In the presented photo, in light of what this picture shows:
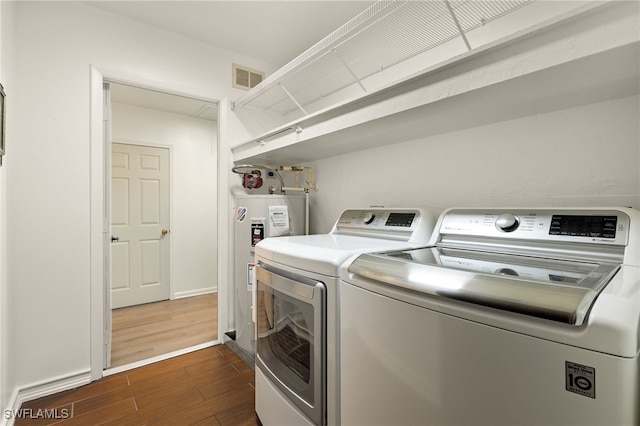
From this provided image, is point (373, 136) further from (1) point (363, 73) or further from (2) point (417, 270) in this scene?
(2) point (417, 270)

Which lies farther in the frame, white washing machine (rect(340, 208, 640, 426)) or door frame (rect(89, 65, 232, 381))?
door frame (rect(89, 65, 232, 381))

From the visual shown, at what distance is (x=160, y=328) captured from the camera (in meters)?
2.94

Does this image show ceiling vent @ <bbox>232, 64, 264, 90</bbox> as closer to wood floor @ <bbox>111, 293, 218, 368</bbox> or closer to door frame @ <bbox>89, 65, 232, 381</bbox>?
door frame @ <bbox>89, 65, 232, 381</bbox>

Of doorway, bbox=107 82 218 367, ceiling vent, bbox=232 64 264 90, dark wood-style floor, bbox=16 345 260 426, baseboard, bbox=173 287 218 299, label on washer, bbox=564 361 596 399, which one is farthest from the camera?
baseboard, bbox=173 287 218 299

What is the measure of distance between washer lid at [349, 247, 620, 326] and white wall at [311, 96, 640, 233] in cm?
42

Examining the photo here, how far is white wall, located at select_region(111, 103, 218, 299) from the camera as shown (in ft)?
12.7

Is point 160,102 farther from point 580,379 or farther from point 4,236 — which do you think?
point 580,379

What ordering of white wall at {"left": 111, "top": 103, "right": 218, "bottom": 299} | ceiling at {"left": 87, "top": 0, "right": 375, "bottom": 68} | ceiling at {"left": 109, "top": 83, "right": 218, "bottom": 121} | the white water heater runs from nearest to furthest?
ceiling at {"left": 87, "top": 0, "right": 375, "bottom": 68} → the white water heater → ceiling at {"left": 109, "top": 83, "right": 218, "bottom": 121} → white wall at {"left": 111, "top": 103, "right": 218, "bottom": 299}

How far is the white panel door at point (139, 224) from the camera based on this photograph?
364cm

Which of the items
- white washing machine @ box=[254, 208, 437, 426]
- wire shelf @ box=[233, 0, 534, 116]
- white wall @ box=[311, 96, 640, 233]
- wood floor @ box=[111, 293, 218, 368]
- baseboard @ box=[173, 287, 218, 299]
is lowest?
wood floor @ box=[111, 293, 218, 368]

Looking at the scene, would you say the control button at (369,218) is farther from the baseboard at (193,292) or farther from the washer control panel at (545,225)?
the baseboard at (193,292)

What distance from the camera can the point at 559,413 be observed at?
22.7 inches

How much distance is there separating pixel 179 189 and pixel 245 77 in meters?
2.01

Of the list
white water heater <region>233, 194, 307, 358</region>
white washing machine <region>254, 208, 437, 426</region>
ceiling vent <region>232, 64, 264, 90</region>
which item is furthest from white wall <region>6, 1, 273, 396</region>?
white washing machine <region>254, 208, 437, 426</region>
